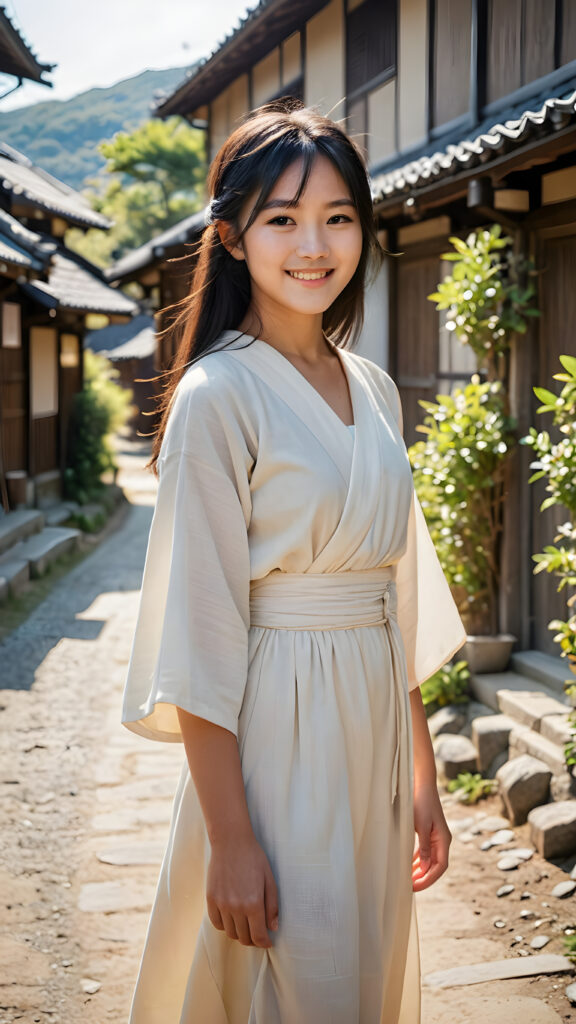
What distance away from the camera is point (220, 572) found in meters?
1.66

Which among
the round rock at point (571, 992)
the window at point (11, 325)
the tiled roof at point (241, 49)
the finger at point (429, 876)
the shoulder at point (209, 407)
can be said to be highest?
the tiled roof at point (241, 49)

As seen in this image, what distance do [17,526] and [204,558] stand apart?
1018 centimetres

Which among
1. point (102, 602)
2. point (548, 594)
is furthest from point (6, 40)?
point (548, 594)

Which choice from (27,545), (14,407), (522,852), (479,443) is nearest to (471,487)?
(479,443)

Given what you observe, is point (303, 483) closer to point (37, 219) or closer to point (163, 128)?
point (37, 219)

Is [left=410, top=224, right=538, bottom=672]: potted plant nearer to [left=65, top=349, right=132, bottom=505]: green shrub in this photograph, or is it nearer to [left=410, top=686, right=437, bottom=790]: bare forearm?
[left=410, top=686, right=437, bottom=790]: bare forearm

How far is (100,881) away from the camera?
4.20 m

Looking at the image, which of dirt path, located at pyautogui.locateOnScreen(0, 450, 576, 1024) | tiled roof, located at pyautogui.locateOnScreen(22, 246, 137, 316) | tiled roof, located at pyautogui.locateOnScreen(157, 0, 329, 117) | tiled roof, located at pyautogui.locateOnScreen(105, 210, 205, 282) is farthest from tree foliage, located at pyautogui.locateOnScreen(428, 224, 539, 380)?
tiled roof, located at pyautogui.locateOnScreen(22, 246, 137, 316)

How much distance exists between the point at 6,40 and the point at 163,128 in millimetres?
25686

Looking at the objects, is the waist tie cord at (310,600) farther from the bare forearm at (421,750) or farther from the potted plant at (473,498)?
the potted plant at (473,498)

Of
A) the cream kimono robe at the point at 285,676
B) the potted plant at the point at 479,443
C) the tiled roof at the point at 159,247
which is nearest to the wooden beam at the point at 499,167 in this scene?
the potted plant at the point at 479,443

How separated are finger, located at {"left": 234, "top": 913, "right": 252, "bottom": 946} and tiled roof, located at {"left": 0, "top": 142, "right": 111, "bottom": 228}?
12370mm

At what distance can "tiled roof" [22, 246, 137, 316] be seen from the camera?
13.1m

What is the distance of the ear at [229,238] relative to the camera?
1.87 m
